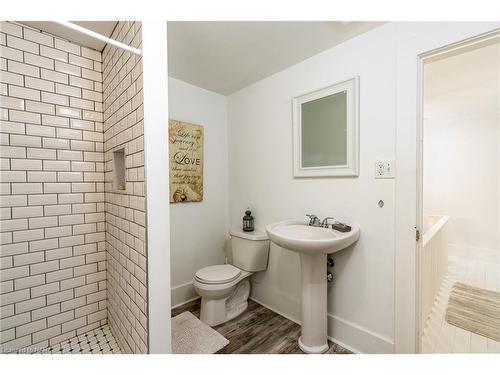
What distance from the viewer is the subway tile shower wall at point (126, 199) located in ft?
3.42

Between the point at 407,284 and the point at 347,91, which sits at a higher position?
the point at 347,91

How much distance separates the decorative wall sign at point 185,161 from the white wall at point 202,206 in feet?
0.23

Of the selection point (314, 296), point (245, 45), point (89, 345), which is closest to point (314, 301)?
point (314, 296)

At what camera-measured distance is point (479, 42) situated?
108 centimetres

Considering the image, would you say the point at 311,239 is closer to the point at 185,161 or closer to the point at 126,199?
the point at 126,199

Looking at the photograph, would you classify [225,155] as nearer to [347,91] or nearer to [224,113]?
[224,113]

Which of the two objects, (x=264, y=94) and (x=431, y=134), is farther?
(x=431, y=134)

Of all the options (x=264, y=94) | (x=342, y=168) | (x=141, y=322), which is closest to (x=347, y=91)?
(x=342, y=168)

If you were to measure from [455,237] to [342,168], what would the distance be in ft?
10.6

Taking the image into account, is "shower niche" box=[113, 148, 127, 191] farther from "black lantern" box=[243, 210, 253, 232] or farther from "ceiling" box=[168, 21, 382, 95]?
"black lantern" box=[243, 210, 253, 232]

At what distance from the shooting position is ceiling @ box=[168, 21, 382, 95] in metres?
1.35

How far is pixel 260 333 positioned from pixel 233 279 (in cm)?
44
